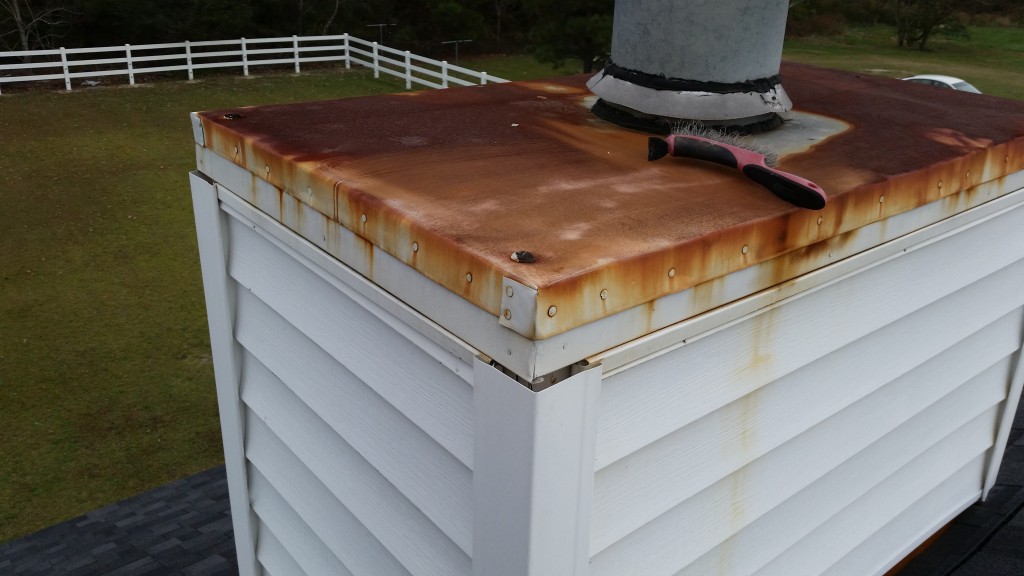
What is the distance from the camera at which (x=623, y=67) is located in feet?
7.63

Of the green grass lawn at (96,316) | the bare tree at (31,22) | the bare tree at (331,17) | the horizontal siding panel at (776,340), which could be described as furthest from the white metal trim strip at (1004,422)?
the bare tree at (331,17)

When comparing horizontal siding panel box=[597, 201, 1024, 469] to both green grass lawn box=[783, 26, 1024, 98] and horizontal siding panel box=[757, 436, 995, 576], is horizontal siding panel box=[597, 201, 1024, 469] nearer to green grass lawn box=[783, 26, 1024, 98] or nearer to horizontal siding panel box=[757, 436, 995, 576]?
horizontal siding panel box=[757, 436, 995, 576]

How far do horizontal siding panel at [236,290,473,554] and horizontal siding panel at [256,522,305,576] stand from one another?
1.41 feet

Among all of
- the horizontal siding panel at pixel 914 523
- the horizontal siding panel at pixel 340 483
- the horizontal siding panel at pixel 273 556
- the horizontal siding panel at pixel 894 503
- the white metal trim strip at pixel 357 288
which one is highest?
the white metal trim strip at pixel 357 288

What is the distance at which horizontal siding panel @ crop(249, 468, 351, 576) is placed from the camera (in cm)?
220

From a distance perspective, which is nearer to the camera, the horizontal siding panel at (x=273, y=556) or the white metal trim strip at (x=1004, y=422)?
the horizontal siding panel at (x=273, y=556)

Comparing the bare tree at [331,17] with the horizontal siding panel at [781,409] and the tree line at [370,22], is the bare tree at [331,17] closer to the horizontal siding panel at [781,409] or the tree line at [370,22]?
the tree line at [370,22]

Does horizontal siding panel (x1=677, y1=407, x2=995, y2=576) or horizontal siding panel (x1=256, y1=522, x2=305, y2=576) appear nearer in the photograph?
horizontal siding panel (x1=677, y1=407, x2=995, y2=576)

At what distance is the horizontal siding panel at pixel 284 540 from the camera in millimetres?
2199

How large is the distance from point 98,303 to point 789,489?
883 cm

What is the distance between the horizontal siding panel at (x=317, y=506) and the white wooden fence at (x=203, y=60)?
1570 cm

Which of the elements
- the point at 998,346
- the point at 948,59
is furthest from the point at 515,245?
the point at 948,59

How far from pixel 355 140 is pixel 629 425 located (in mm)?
1029

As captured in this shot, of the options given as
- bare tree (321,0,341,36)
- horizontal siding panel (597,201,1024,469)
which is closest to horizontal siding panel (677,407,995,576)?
horizontal siding panel (597,201,1024,469)
